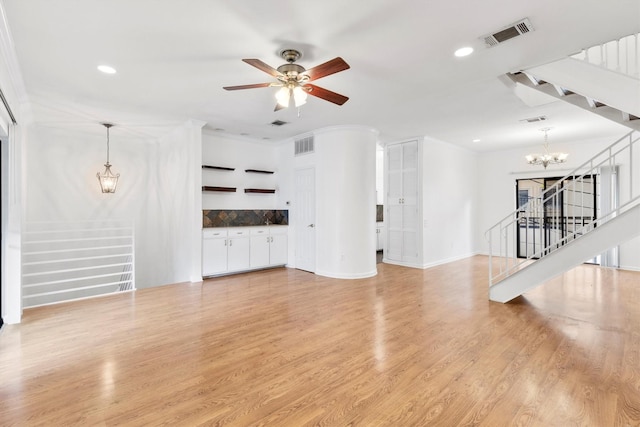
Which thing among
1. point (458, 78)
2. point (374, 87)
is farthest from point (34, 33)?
point (458, 78)

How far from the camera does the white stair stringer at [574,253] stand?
130 inches

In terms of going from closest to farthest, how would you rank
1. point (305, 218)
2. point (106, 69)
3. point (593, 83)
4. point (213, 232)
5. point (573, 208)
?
1. point (593, 83)
2. point (106, 69)
3. point (213, 232)
4. point (305, 218)
5. point (573, 208)

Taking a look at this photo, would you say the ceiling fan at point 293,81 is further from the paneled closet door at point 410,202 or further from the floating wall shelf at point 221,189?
the paneled closet door at point 410,202

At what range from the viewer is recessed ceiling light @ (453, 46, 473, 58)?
2920 mm

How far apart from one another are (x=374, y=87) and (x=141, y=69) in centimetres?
273

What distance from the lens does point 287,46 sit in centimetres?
288

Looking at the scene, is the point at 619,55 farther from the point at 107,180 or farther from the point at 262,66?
the point at 107,180

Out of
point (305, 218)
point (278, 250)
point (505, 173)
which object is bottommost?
point (278, 250)

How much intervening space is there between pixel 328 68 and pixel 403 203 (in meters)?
4.78

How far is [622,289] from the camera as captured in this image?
15.8 ft

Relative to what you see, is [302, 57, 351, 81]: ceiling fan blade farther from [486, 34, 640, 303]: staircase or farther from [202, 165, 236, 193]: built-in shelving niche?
[202, 165, 236, 193]: built-in shelving niche

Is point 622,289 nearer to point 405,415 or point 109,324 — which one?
point 405,415

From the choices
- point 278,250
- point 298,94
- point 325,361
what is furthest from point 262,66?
point 278,250

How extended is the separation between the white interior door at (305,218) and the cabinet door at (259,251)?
0.67 metres
